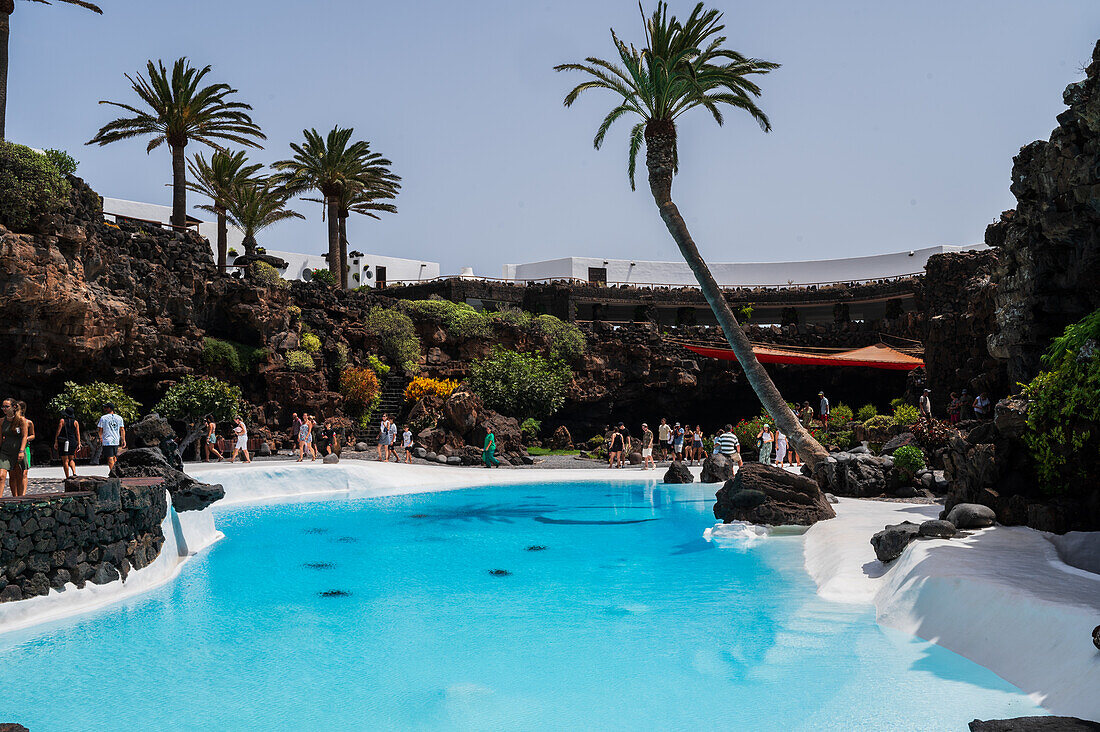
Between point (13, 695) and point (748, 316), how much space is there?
135ft

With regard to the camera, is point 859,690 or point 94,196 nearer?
point 859,690

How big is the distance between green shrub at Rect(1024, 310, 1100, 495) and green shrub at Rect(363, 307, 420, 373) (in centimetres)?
2691

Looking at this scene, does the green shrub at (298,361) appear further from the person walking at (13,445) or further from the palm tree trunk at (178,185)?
the person walking at (13,445)

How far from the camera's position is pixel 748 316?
143 ft

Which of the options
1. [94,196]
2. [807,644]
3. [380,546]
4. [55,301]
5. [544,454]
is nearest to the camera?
[807,644]

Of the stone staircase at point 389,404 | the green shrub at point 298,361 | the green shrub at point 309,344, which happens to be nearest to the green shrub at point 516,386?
the stone staircase at point 389,404

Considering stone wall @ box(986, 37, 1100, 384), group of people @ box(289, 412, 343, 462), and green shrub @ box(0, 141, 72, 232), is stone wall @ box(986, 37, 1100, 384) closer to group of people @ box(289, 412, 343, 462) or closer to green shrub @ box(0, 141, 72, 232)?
group of people @ box(289, 412, 343, 462)

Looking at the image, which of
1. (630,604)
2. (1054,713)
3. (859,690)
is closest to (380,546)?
(630,604)

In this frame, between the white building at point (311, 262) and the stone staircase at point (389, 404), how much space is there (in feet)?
42.3

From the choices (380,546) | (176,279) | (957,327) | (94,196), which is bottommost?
(380,546)

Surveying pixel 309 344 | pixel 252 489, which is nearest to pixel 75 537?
pixel 252 489

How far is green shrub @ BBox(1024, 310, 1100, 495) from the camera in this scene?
8.27 meters

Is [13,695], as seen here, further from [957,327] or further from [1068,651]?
[957,327]

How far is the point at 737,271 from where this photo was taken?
2200 inches
